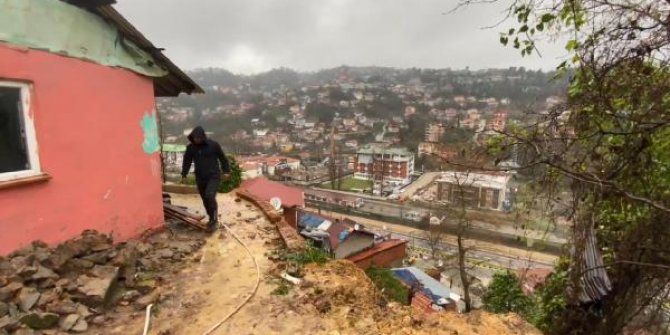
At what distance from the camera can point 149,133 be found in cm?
584

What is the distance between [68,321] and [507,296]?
45.1ft

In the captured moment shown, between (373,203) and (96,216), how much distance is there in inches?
1589

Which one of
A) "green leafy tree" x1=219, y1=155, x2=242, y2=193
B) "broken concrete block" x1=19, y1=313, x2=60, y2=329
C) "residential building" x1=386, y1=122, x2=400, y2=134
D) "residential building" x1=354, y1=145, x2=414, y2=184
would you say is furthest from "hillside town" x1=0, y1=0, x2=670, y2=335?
"residential building" x1=386, y1=122, x2=400, y2=134

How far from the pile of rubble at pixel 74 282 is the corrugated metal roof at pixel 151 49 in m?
2.72

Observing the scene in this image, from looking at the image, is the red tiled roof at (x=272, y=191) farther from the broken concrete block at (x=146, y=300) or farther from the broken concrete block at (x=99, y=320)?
the broken concrete block at (x=99, y=320)

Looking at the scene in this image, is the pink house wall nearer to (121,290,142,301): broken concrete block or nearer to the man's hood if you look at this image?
the man's hood

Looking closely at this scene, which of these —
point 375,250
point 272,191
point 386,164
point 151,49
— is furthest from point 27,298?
point 386,164

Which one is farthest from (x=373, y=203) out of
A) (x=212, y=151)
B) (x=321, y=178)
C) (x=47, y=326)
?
(x=47, y=326)

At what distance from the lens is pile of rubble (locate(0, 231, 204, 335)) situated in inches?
140

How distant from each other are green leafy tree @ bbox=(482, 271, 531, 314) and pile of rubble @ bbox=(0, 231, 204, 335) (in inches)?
489

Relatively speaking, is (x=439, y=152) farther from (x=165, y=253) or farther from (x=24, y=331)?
(x=24, y=331)

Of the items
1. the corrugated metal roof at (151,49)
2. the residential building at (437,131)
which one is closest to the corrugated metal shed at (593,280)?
the residential building at (437,131)

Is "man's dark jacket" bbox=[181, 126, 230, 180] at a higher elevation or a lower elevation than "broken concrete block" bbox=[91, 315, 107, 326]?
higher

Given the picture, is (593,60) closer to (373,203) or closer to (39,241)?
Answer: (39,241)
